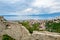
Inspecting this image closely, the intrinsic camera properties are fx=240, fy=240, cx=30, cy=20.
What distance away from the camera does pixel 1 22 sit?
10961mm

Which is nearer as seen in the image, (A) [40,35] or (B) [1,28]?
(A) [40,35]

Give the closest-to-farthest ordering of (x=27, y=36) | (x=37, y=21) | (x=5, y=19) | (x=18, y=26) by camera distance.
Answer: (x=27, y=36) → (x=18, y=26) → (x=5, y=19) → (x=37, y=21)

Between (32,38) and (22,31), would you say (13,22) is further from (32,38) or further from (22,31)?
(32,38)

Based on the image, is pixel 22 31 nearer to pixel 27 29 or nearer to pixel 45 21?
pixel 27 29

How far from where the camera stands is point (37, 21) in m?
12.9

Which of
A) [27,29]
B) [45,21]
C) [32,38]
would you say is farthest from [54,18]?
[32,38]

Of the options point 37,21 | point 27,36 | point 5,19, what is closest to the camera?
point 27,36

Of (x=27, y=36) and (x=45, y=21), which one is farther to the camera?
(x=45, y=21)

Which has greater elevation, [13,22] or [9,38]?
[13,22]

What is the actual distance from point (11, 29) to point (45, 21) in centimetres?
319

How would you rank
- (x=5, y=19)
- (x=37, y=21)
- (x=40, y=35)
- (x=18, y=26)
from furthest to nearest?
(x=37, y=21)
(x=5, y=19)
(x=18, y=26)
(x=40, y=35)

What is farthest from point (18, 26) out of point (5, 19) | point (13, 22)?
point (5, 19)

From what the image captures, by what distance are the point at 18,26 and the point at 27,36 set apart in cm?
86

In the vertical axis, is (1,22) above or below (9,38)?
above
